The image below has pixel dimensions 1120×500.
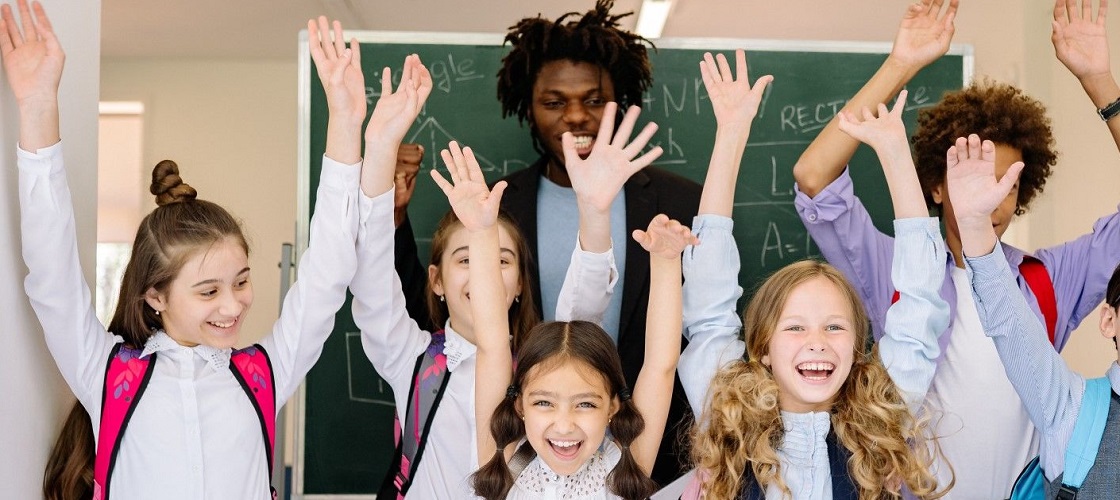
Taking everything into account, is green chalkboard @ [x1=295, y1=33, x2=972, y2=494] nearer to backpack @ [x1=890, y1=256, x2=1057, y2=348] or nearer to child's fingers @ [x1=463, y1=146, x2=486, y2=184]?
backpack @ [x1=890, y1=256, x2=1057, y2=348]

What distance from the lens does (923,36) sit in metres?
2.49

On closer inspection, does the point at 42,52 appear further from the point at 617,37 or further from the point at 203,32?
the point at 203,32

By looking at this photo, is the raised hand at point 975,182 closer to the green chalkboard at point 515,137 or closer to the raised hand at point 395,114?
the raised hand at point 395,114

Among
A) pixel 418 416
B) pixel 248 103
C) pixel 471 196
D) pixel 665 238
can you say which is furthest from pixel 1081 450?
pixel 248 103

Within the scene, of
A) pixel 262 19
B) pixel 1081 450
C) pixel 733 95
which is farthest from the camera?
pixel 262 19

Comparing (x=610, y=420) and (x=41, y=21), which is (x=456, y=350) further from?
(x=41, y=21)

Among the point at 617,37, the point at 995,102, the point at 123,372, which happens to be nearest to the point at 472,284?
the point at 123,372

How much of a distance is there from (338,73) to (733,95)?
87 centimetres

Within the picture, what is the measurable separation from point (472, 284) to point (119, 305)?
784 mm

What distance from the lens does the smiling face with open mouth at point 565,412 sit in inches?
81.5

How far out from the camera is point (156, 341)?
2164mm

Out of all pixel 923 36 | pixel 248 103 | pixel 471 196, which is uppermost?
pixel 248 103

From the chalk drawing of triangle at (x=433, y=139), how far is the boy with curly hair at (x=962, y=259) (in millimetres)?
1162

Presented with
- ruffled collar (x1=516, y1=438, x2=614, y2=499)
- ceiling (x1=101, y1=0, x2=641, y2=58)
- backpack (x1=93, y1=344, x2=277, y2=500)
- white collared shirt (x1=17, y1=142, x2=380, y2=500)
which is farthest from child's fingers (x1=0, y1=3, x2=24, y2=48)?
ceiling (x1=101, y1=0, x2=641, y2=58)
